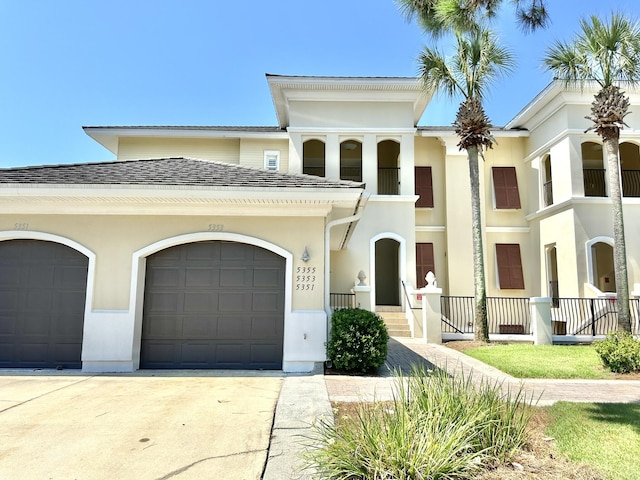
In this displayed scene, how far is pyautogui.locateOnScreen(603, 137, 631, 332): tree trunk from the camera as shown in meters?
12.5

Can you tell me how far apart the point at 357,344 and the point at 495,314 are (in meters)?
12.3

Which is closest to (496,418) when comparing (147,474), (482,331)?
(147,474)

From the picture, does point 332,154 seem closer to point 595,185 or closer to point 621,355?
point 595,185

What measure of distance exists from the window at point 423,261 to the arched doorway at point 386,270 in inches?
75.7

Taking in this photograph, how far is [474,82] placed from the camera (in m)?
14.7

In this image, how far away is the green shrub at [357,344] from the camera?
8.04m

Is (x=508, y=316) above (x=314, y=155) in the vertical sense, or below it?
below

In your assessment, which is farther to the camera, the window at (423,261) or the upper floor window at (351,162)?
the upper floor window at (351,162)

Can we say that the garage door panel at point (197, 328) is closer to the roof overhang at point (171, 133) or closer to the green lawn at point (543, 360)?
the green lawn at point (543, 360)

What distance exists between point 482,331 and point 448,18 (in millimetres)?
10298

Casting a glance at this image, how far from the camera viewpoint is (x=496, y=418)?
13.9 ft

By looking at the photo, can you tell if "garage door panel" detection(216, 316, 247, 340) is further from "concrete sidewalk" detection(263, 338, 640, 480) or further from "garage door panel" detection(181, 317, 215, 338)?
"concrete sidewalk" detection(263, 338, 640, 480)

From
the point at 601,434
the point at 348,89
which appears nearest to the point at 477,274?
the point at 348,89

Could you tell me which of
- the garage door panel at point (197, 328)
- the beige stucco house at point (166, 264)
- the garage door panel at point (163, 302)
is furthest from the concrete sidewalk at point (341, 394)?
the garage door panel at point (163, 302)
